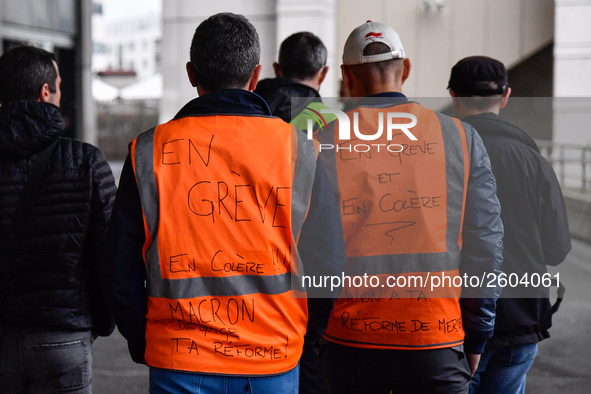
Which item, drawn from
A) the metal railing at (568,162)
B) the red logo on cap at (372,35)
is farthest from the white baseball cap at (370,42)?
the metal railing at (568,162)

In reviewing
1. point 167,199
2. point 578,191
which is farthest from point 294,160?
point 578,191

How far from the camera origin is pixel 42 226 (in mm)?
2592

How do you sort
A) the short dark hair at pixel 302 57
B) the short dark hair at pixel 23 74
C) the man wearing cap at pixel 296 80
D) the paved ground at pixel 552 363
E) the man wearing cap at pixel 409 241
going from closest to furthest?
the man wearing cap at pixel 409 241 < the short dark hair at pixel 23 74 < the man wearing cap at pixel 296 80 < the short dark hair at pixel 302 57 < the paved ground at pixel 552 363

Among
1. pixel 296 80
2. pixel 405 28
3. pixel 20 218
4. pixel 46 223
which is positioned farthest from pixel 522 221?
pixel 405 28

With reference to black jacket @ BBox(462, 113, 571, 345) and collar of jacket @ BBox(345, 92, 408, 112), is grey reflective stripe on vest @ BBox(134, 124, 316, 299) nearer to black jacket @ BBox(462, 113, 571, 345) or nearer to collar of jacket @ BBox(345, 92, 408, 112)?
collar of jacket @ BBox(345, 92, 408, 112)

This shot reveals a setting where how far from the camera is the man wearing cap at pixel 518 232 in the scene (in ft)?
8.63

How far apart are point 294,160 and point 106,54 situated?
9623 centimetres

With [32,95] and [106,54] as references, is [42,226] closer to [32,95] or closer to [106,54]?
[32,95]

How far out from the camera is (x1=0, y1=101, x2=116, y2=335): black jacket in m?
2.59

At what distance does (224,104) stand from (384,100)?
0.63 meters

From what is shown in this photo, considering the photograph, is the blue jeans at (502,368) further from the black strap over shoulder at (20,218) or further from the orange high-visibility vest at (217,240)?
the black strap over shoulder at (20,218)

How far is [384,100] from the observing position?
7.57ft

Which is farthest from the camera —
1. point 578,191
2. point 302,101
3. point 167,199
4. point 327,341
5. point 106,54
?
point 106,54

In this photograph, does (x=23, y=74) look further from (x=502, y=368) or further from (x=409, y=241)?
(x=502, y=368)
